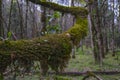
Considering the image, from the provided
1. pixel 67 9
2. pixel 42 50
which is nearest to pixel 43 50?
pixel 42 50

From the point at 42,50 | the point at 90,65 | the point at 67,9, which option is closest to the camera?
the point at 42,50

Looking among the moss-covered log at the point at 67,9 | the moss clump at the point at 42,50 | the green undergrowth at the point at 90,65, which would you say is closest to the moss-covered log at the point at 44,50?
the moss clump at the point at 42,50

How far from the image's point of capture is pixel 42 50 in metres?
2.45

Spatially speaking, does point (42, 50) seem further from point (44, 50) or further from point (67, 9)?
point (67, 9)

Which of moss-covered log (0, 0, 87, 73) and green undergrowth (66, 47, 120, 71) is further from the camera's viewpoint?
green undergrowth (66, 47, 120, 71)

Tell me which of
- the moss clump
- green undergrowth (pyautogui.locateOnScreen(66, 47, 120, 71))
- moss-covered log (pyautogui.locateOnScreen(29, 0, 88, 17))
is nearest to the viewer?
the moss clump

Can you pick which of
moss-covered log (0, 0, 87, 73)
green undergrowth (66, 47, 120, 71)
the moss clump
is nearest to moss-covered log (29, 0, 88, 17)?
moss-covered log (0, 0, 87, 73)

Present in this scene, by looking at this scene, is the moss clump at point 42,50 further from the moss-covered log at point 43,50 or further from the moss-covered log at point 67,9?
the moss-covered log at point 67,9

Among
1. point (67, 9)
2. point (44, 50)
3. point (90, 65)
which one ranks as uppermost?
point (67, 9)

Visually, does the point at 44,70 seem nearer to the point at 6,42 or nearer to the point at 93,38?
the point at 6,42

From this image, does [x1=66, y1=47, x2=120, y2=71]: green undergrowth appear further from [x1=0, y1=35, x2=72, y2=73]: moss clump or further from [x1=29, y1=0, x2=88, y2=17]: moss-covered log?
[x1=0, y1=35, x2=72, y2=73]: moss clump

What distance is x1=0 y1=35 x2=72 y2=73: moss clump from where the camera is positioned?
7.62 feet

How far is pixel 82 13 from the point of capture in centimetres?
335

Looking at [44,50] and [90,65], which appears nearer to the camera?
[44,50]
